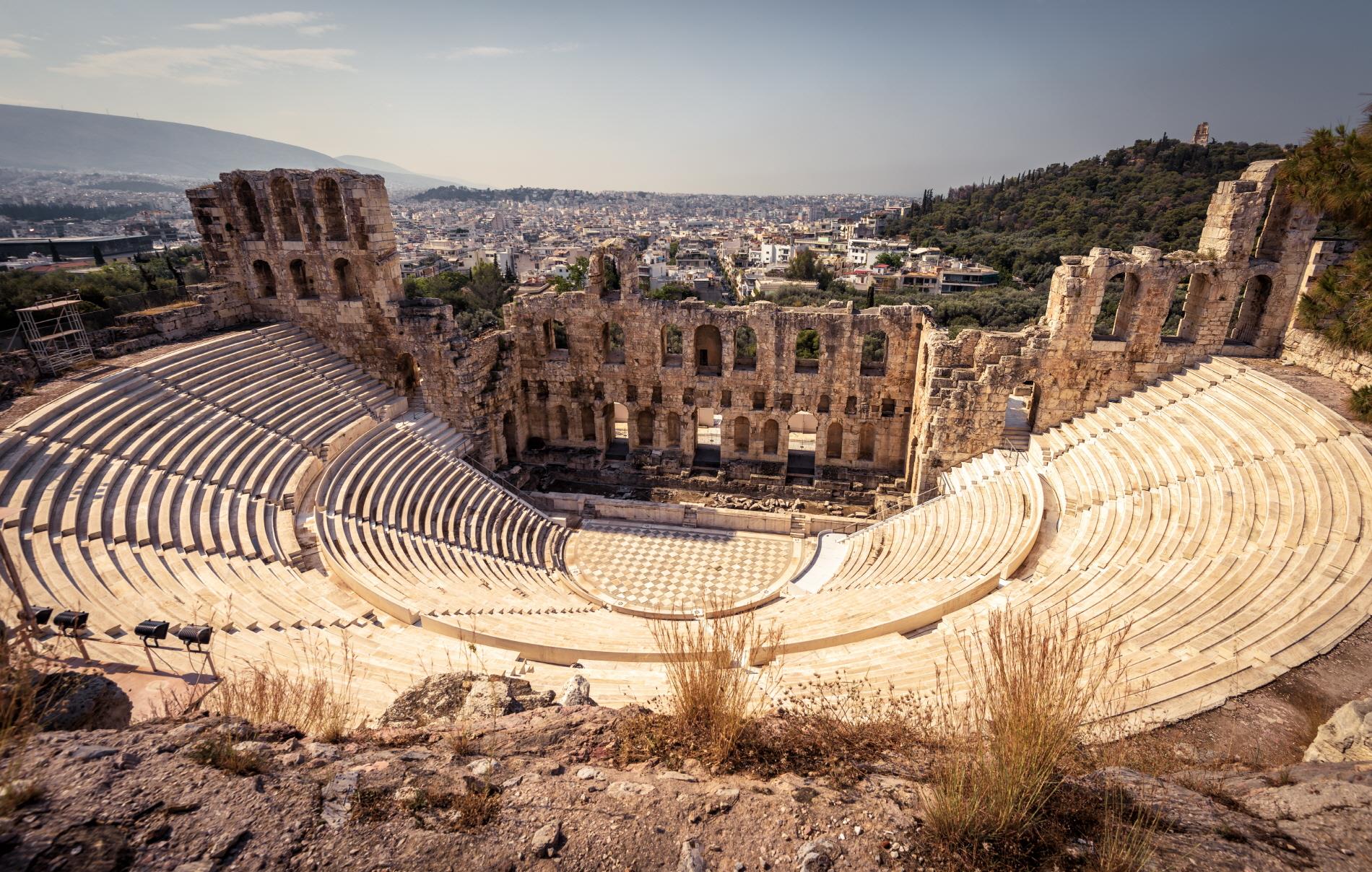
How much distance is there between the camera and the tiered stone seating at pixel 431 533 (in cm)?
1364

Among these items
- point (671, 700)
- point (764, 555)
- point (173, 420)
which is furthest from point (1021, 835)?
point (173, 420)

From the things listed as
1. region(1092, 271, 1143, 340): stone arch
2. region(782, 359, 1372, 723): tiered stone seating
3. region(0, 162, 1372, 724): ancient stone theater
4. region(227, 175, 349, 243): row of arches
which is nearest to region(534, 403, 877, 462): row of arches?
region(0, 162, 1372, 724): ancient stone theater

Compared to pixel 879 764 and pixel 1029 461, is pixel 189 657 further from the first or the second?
pixel 1029 461

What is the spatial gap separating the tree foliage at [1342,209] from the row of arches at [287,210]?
89.7 ft

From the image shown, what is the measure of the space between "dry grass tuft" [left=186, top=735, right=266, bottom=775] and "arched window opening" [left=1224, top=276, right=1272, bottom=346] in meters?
23.2

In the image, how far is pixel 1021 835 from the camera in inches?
178

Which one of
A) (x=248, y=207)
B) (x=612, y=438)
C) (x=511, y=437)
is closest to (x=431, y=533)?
(x=511, y=437)

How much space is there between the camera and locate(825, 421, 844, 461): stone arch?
78.6 feet

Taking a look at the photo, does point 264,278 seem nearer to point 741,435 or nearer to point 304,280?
point 304,280

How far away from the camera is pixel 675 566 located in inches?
746

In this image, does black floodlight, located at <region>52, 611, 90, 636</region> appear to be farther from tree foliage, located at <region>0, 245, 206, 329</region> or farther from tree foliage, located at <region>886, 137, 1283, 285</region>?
tree foliage, located at <region>886, 137, 1283, 285</region>

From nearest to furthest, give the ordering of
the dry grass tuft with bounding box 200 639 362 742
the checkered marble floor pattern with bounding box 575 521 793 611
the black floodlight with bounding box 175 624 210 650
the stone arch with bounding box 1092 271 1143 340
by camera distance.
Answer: the dry grass tuft with bounding box 200 639 362 742 < the black floodlight with bounding box 175 624 210 650 < the checkered marble floor pattern with bounding box 575 521 793 611 < the stone arch with bounding box 1092 271 1143 340

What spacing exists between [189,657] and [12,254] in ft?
381

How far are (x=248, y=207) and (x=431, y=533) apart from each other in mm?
13812
